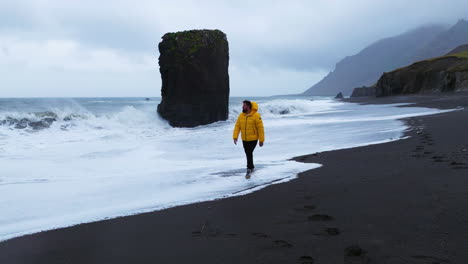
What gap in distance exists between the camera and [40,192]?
713 cm

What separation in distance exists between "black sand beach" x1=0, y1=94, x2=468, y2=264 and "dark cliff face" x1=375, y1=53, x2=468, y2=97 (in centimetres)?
5150

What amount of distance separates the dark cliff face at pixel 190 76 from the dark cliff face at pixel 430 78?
3893cm

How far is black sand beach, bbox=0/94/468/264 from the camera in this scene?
3402 millimetres

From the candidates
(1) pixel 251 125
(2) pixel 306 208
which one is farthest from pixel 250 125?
(2) pixel 306 208

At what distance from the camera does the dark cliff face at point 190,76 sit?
79.2 feet

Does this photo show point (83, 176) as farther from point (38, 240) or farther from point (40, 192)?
point (38, 240)

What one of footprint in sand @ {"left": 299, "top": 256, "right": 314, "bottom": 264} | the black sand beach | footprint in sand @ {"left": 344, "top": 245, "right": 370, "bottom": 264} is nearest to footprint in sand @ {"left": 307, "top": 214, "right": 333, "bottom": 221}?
the black sand beach

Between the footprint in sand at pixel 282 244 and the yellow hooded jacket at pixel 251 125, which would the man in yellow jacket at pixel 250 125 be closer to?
the yellow hooded jacket at pixel 251 125

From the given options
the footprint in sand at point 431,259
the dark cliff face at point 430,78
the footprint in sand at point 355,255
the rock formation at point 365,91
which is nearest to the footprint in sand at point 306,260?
the footprint in sand at point 355,255

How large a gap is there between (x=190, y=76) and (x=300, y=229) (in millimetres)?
20836

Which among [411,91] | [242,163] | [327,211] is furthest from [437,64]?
[327,211]

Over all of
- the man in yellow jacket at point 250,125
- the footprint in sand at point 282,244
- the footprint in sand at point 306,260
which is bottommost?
the footprint in sand at point 282,244

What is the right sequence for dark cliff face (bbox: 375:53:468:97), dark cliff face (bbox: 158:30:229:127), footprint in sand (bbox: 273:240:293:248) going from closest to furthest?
1. footprint in sand (bbox: 273:240:293:248)
2. dark cliff face (bbox: 158:30:229:127)
3. dark cliff face (bbox: 375:53:468:97)

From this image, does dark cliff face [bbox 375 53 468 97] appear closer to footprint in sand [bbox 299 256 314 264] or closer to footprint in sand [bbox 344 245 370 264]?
footprint in sand [bbox 344 245 370 264]
